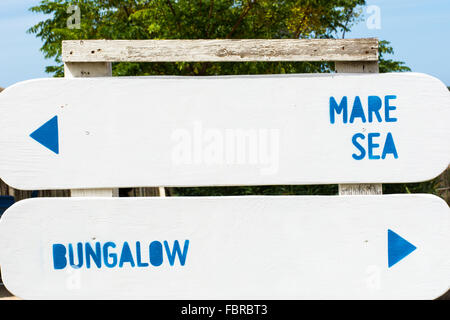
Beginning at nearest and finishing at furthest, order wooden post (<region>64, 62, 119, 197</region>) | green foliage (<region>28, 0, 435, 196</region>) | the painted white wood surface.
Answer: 1. the painted white wood surface
2. wooden post (<region>64, 62, 119, 197</region>)
3. green foliage (<region>28, 0, 435, 196</region>)

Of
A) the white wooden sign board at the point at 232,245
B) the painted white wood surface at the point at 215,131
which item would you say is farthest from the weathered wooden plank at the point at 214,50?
the white wooden sign board at the point at 232,245

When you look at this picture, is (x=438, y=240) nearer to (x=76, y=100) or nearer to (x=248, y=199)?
(x=248, y=199)

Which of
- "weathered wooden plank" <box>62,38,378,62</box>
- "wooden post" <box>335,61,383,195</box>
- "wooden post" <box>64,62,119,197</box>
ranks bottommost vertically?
"wooden post" <box>335,61,383,195</box>

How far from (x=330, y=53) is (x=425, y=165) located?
720mm

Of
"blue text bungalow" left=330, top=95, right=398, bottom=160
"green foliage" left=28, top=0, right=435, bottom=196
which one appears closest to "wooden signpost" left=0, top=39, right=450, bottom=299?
"blue text bungalow" left=330, top=95, right=398, bottom=160

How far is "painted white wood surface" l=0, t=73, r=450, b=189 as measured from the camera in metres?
2.41

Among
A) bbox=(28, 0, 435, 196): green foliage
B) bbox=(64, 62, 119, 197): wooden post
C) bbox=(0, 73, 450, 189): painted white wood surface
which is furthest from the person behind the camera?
bbox=(28, 0, 435, 196): green foliage

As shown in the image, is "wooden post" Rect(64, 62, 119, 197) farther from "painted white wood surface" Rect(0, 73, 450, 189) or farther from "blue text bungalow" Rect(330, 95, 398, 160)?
"blue text bungalow" Rect(330, 95, 398, 160)

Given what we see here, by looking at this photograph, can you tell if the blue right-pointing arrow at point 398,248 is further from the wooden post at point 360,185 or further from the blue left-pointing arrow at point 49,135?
the blue left-pointing arrow at point 49,135

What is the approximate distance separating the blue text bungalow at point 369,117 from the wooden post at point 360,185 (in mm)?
150

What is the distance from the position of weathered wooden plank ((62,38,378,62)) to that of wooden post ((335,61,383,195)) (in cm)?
4

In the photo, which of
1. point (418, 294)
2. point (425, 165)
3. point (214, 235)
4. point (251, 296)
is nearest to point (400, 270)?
point (418, 294)

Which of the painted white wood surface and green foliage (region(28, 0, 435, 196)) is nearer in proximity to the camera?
the painted white wood surface

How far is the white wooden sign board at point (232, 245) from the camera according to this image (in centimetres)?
242
